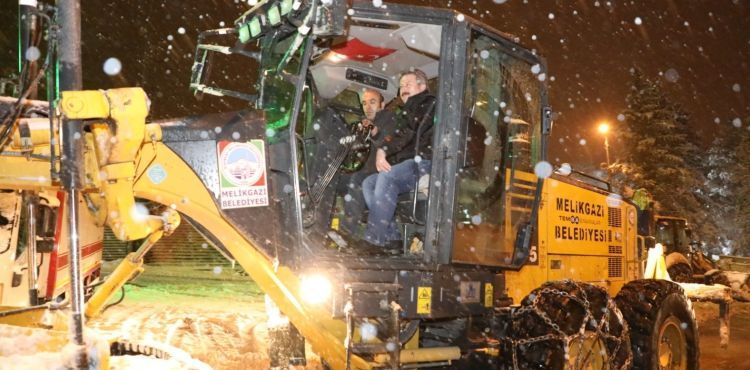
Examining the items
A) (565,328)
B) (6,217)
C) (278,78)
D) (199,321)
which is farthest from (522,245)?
(199,321)

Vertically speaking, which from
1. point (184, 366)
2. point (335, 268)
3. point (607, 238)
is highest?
point (607, 238)

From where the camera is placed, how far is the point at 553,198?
604cm

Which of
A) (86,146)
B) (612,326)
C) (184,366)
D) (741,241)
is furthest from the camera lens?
(741,241)

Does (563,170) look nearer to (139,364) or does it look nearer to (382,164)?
(382,164)

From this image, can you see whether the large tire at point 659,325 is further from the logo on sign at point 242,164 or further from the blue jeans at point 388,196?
the logo on sign at point 242,164

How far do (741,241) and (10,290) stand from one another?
1971 inches

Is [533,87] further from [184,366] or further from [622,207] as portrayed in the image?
[184,366]

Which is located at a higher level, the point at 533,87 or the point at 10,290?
the point at 533,87

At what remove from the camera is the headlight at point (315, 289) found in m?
3.90

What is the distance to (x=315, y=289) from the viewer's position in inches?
155

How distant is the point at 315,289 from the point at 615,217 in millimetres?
4464

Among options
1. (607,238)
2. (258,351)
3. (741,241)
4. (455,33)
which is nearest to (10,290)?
(258,351)

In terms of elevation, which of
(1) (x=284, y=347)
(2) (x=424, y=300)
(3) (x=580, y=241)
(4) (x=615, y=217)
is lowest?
(1) (x=284, y=347)

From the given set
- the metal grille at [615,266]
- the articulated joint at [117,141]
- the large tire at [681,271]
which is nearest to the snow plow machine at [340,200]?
the articulated joint at [117,141]
